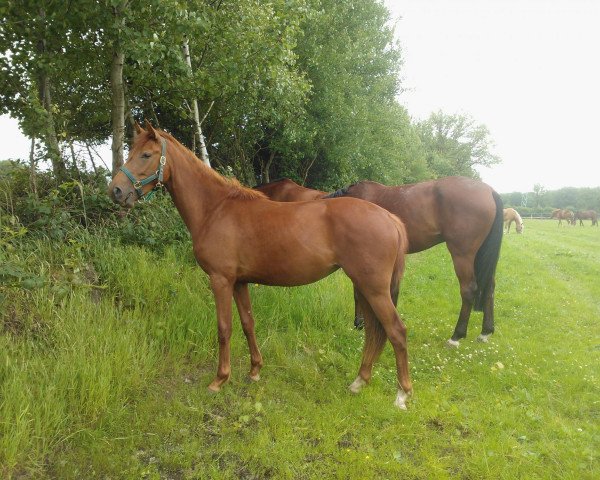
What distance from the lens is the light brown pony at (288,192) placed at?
6.88m

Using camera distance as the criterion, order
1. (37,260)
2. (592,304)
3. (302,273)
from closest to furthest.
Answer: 1. (302,273)
2. (37,260)
3. (592,304)

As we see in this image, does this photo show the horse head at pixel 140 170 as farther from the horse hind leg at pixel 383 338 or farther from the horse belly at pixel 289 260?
the horse hind leg at pixel 383 338

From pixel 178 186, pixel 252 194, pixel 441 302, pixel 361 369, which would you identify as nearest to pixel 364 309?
pixel 361 369

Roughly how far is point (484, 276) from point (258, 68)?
5.41 meters

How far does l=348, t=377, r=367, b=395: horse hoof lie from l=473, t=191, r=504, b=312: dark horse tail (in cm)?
245

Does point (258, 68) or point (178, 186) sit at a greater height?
point (258, 68)

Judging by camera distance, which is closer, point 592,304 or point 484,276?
point 484,276

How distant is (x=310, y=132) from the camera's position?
12.3 metres

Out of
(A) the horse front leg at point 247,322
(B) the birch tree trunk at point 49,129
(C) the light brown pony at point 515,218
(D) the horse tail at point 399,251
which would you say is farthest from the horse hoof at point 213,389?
(C) the light brown pony at point 515,218

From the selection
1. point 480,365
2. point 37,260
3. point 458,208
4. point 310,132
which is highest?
point 310,132

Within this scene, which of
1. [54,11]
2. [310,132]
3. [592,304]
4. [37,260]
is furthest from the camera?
[310,132]

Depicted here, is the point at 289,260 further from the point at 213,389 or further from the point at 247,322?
the point at 213,389

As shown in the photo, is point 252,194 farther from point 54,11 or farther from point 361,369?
point 54,11

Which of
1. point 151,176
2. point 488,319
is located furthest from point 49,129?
point 488,319
